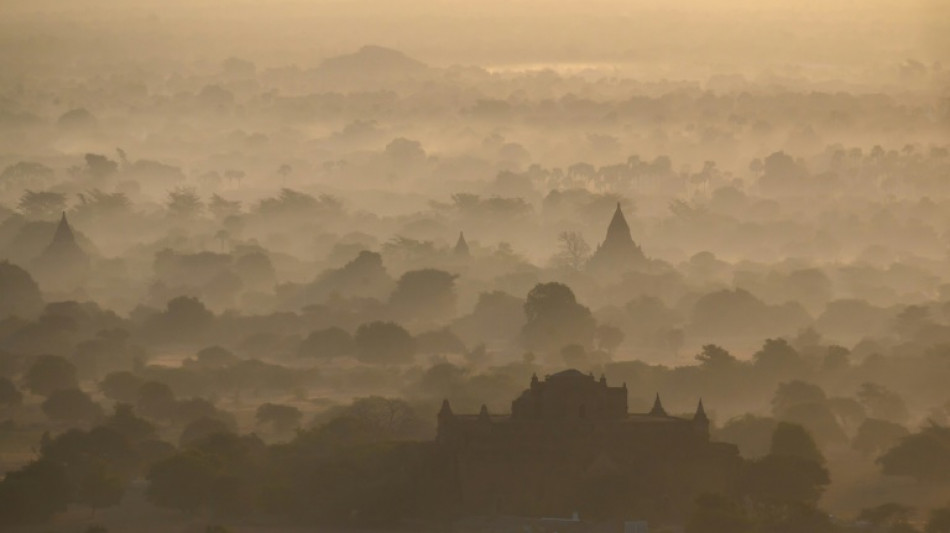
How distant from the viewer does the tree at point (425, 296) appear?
6821 inches

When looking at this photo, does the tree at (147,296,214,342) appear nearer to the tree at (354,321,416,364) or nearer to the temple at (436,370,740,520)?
the tree at (354,321,416,364)

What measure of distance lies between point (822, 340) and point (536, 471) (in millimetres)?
71910

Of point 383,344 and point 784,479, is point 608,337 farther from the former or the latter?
point 784,479

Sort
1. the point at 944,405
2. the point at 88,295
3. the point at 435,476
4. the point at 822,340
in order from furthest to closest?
the point at 88,295 → the point at 822,340 → the point at 944,405 → the point at 435,476

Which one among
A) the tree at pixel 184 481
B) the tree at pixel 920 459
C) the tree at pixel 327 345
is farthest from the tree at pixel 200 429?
the tree at pixel 327 345

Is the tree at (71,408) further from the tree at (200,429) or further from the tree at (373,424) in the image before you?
the tree at (373,424)

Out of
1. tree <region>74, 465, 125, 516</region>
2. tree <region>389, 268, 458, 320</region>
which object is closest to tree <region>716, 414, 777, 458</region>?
tree <region>74, 465, 125, 516</region>

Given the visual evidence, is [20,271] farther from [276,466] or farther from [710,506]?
[710,506]

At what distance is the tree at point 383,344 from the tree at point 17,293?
94.2 feet

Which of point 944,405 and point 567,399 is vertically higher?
point 944,405

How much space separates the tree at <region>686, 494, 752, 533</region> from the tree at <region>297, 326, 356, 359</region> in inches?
2372

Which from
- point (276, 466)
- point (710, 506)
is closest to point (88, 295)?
point (276, 466)

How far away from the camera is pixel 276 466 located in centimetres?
9525

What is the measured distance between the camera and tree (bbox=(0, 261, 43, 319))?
16875 cm
